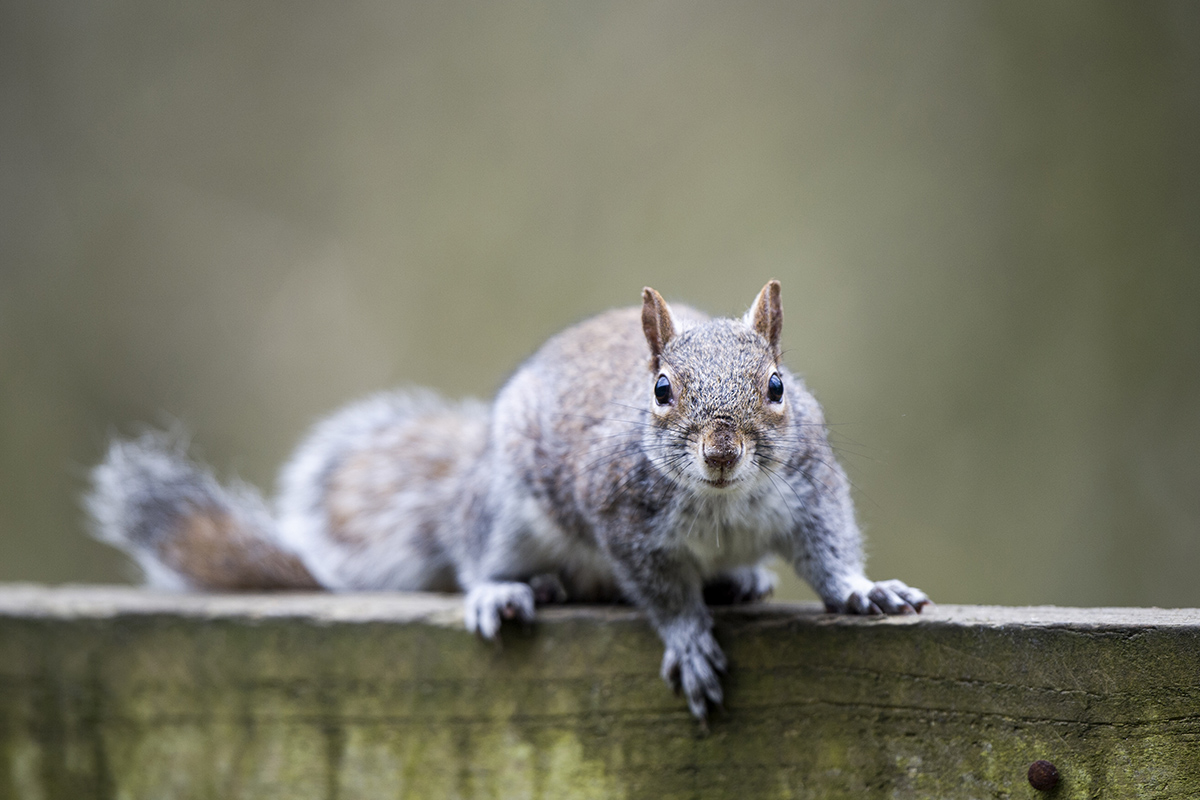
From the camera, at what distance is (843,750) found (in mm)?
889

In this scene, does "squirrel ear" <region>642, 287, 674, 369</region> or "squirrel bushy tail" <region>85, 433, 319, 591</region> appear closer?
A: "squirrel ear" <region>642, 287, 674, 369</region>

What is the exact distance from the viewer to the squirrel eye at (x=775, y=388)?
83 centimetres

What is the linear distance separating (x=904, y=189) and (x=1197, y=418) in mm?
727

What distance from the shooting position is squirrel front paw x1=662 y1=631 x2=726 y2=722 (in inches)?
37.3

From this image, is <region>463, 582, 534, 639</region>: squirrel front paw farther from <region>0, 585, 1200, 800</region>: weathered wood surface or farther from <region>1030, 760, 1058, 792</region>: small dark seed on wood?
<region>1030, 760, 1058, 792</region>: small dark seed on wood

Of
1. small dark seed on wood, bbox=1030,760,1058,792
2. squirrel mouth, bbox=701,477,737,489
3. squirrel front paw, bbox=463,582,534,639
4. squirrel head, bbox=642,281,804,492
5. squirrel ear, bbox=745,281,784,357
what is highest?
squirrel ear, bbox=745,281,784,357

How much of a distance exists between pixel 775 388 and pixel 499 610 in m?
0.42

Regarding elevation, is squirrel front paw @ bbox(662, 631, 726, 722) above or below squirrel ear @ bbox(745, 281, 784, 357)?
below

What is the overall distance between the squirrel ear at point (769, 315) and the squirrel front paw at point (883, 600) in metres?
0.27

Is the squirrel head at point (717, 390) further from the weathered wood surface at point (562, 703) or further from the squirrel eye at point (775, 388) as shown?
the weathered wood surface at point (562, 703)

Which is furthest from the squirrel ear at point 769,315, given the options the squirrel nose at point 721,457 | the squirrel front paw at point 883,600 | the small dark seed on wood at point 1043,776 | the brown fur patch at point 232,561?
the brown fur patch at point 232,561

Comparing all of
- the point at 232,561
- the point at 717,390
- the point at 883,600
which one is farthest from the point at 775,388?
the point at 232,561

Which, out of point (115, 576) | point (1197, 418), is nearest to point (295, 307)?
point (115, 576)

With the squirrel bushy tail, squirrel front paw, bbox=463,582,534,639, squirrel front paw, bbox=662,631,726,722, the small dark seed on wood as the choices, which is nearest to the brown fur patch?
the squirrel bushy tail
